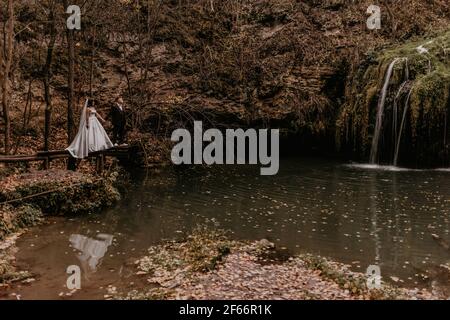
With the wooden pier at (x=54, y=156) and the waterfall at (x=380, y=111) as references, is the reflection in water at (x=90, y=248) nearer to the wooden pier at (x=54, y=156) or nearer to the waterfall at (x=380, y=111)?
the wooden pier at (x=54, y=156)

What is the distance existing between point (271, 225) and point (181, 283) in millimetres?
4703

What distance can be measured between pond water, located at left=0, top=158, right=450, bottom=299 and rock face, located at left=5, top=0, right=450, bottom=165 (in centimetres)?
548

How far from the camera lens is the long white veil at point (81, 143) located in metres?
15.6

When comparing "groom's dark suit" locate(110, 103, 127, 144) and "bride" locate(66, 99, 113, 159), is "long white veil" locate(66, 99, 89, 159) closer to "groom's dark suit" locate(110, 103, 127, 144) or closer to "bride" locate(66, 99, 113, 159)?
"bride" locate(66, 99, 113, 159)

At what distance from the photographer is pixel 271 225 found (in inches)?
492

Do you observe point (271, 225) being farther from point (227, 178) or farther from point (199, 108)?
point (199, 108)

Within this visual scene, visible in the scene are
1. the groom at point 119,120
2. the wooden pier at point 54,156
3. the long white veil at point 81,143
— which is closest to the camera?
the wooden pier at point 54,156

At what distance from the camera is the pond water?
9.45 meters

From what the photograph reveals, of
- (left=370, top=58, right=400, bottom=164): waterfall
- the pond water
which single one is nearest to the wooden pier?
the pond water

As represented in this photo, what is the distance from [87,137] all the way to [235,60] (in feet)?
40.1

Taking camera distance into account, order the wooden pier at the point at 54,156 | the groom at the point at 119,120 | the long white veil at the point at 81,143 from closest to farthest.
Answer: the wooden pier at the point at 54,156
the long white veil at the point at 81,143
the groom at the point at 119,120

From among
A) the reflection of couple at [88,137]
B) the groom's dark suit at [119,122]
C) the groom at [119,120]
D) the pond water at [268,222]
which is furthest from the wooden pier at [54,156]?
the pond water at [268,222]

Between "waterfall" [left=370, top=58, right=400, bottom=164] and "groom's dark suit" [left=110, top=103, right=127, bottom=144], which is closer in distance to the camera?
"groom's dark suit" [left=110, top=103, right=127, bottom=144]

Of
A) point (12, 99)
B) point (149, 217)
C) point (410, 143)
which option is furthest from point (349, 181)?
point (12, 99)
